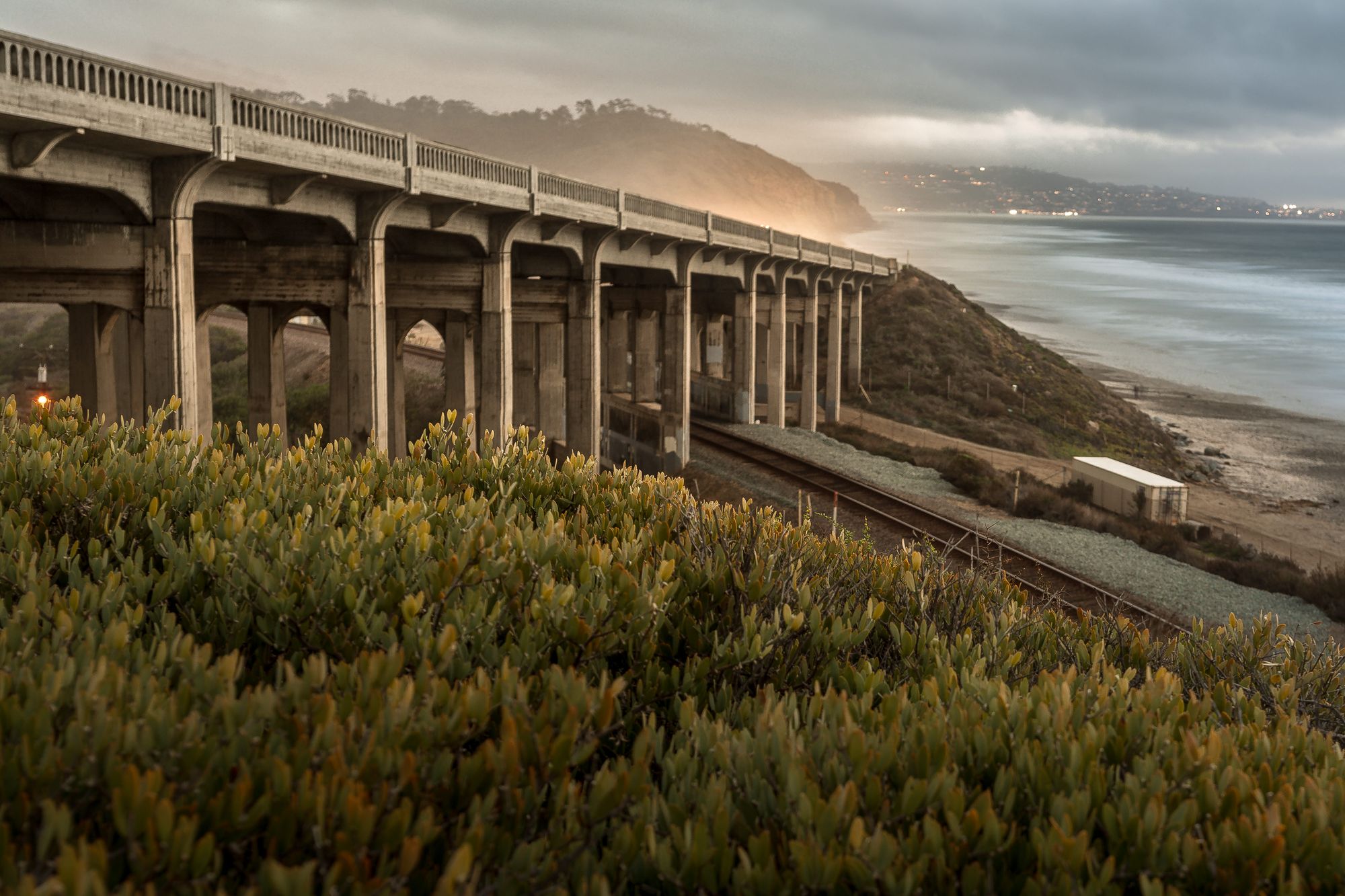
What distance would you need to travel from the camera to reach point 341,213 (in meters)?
23.1

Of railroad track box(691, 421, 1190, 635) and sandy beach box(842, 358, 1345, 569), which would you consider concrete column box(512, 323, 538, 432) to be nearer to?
railroad track box(691, 421, 1190, 635)

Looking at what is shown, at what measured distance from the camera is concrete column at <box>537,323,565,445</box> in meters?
44.2

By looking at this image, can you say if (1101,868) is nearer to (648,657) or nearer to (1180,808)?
(1180,808)

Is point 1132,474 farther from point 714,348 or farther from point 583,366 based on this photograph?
point 714,348

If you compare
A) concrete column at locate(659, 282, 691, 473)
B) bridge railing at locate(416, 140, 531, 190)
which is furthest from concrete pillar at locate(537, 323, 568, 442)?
bridge railing at locate(416, 140, 531, 190)

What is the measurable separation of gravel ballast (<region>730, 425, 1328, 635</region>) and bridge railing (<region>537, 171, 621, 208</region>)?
36.4ft

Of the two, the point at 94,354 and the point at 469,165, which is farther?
the point at 469,165

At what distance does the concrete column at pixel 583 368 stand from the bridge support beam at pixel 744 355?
54.8ft

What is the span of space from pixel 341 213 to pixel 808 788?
66.7 feet

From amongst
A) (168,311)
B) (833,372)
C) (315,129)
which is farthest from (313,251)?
(833,372)

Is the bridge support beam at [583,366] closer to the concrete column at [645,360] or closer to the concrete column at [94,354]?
the concrete column at [94,354]

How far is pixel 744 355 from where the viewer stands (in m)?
53.4

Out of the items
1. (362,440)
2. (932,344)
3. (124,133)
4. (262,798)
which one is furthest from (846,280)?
(262,798)

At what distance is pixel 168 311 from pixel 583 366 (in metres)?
19.9
